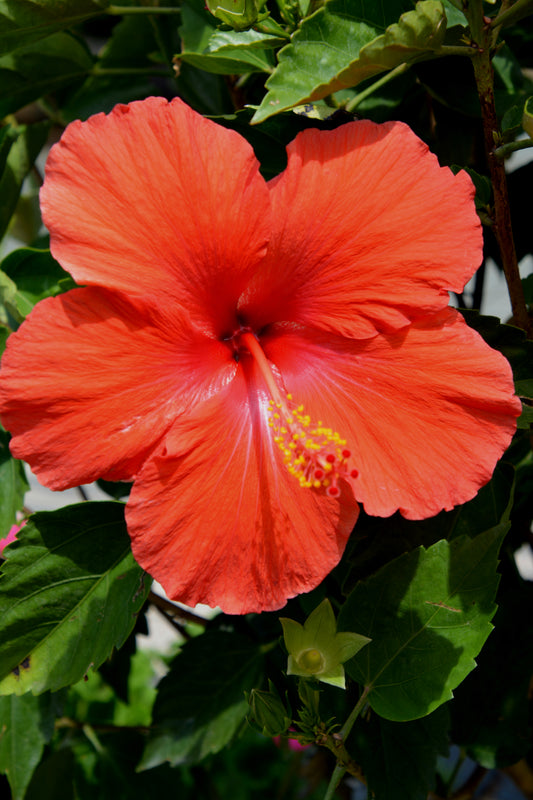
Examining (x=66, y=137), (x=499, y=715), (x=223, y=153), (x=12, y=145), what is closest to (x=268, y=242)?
(x=223, y=153)

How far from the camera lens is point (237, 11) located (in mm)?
722

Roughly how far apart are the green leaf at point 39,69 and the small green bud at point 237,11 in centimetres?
56

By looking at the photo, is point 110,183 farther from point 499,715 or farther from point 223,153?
point 499,715

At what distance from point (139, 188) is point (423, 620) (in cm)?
54

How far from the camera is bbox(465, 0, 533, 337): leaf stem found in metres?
0.70

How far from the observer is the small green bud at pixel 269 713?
29.2 inches

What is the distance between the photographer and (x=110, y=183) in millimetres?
687

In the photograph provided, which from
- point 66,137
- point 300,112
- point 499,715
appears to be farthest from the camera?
point 499,715

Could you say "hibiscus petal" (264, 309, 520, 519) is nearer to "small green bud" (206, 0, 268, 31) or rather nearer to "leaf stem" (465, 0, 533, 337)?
"leaf stem" (465, 0, 533, 337)

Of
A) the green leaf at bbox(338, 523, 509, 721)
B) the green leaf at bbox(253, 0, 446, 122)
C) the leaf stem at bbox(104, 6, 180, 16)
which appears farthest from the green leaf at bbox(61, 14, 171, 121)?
the green leaf at bbox(338, 523, 509, 721)

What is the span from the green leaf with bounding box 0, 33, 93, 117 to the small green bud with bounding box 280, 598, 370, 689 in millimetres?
943

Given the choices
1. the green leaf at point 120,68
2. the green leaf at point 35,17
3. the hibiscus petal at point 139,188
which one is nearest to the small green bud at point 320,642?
the hibiscus petal at point 139,188

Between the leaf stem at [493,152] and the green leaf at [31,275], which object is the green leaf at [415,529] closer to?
the leaf stem at [493,152]

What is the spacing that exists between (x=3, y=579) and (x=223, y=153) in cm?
53
